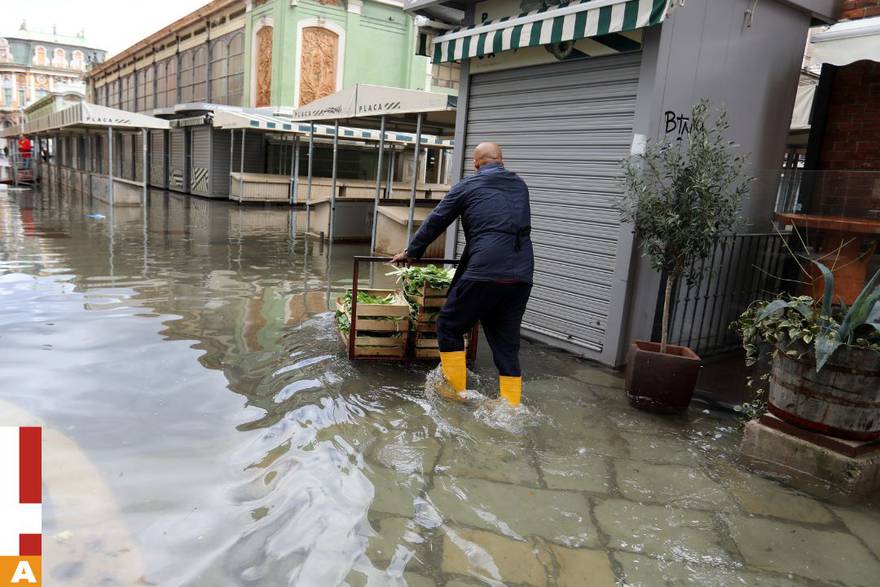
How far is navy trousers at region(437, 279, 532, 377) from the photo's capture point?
4207mm

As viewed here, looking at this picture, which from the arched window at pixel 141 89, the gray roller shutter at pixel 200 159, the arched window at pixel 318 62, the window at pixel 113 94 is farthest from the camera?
the window at pixel 113 94

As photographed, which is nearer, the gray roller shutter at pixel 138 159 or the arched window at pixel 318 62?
the arched window at pixel 318 62

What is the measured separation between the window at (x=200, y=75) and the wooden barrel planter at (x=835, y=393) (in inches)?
1137

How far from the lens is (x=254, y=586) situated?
2.46 meters

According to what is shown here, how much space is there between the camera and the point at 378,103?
9609mm

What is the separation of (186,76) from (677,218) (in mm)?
30648

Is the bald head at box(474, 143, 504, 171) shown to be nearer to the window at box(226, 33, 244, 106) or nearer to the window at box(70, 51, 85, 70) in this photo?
the window at box(226, 33, 244, 106)

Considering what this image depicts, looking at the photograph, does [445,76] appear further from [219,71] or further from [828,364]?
[219,71]

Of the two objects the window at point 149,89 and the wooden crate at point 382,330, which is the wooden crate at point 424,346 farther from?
the window at point 149,89

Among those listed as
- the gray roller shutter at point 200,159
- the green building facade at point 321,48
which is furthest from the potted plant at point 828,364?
the gray roller shutter at point 200,159

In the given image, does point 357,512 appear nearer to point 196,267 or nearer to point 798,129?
point 196,267

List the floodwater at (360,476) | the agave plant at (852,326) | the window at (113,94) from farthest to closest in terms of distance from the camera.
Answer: the window at (113,94), the agave plant at (852,326), the floodwater at (360,476)

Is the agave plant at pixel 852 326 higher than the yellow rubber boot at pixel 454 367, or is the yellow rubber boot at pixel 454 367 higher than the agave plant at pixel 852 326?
the agave plant at pixel 852 326

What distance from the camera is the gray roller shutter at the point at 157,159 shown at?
28922mm
